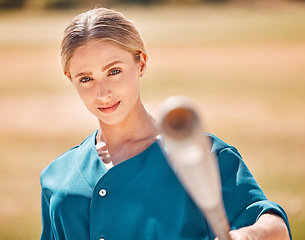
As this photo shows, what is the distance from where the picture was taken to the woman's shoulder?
70.3 inches

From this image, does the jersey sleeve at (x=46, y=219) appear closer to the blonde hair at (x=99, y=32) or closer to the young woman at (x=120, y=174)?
the young woman at (x=120, y=174)

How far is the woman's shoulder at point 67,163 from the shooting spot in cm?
179

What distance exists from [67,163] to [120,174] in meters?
0.28

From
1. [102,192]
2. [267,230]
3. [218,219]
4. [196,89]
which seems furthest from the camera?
[196,89]

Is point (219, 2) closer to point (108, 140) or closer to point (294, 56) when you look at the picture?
point (294, 56)

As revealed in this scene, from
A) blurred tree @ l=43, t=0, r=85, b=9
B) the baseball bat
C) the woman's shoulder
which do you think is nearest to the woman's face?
the woman's shoulder

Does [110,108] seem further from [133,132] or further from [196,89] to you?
[196,89]

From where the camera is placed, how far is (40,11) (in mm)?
23500

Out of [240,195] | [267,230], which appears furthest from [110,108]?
[267,230]

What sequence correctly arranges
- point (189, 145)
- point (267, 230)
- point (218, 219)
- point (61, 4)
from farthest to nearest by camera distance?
point (61, 4)
point (267, 230)
point (218, 219)
point (189, 145)

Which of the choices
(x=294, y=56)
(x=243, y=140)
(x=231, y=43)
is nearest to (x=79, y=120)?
(x=243, y=140)

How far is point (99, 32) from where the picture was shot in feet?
5.41

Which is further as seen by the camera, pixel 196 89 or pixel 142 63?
pixel 196 89

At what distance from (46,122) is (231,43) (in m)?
13.2
